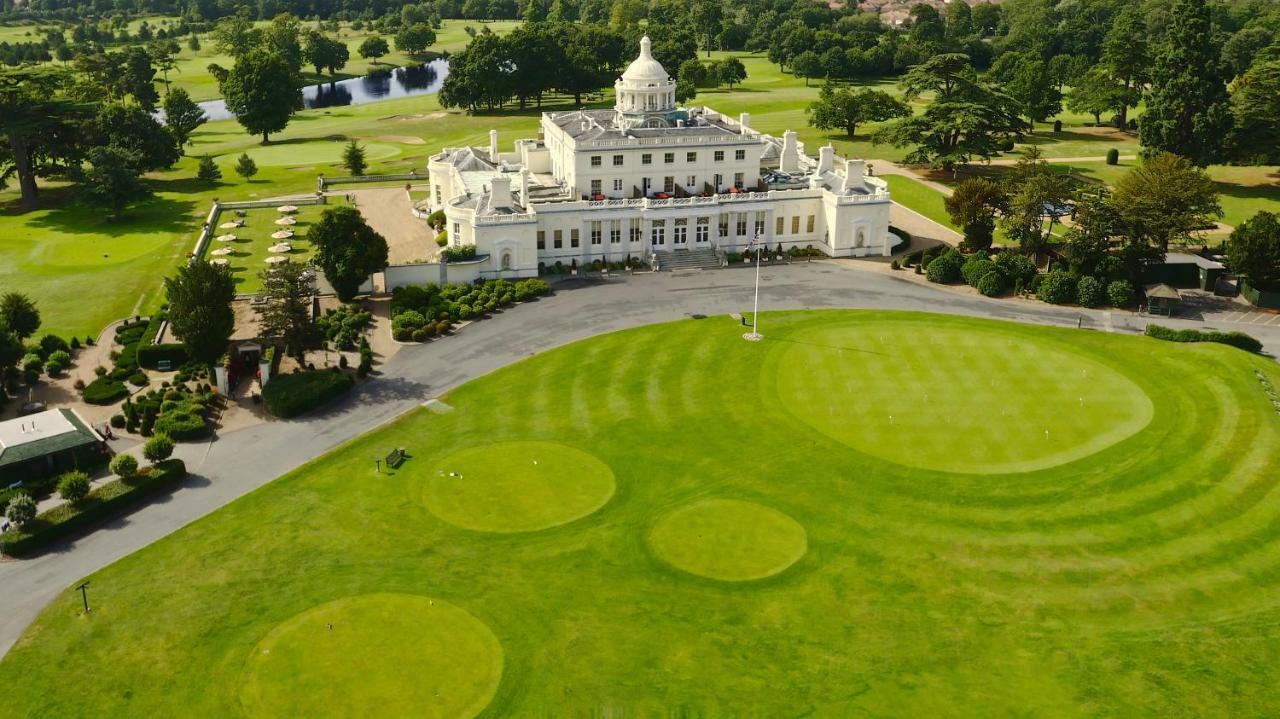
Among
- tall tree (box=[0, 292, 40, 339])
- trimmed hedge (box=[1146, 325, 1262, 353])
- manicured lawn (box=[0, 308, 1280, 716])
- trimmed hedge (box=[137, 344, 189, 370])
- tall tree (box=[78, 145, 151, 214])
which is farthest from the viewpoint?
tall tree (box=[78, 145, 151, 214])

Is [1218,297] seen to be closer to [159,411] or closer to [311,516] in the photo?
[311,516]

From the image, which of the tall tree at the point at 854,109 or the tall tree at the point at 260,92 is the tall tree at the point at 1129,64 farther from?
the tall tree at the point at 260,92

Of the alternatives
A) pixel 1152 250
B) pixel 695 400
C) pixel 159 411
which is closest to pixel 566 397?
pixel 695 400

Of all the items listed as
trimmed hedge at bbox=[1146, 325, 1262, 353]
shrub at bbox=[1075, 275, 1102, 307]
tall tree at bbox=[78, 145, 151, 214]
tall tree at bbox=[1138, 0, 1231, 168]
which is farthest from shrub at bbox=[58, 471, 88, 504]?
tall tree at bbox=[1138, 0, 1231, 168]

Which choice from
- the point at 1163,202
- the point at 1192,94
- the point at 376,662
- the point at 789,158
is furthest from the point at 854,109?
the point at 376,662

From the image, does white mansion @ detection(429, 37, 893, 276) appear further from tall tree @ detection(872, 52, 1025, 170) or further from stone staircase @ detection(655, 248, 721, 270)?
tall tree @ detection(872, 52, 1025, 170)

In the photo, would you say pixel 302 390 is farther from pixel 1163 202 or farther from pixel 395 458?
pixel 1163 202
